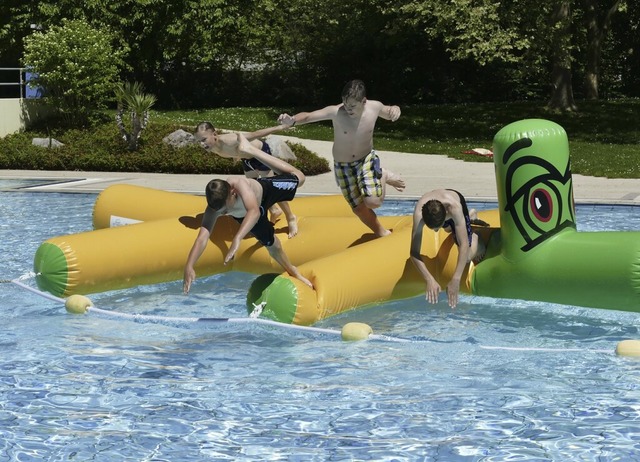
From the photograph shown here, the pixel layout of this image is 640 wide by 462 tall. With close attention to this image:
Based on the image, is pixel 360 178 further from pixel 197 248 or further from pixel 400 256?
pixel 197 248

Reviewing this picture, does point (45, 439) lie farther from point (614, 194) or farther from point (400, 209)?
point (614, 194)

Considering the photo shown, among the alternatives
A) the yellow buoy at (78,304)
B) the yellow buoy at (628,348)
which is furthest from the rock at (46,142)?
the yellow buoy at (628,348)

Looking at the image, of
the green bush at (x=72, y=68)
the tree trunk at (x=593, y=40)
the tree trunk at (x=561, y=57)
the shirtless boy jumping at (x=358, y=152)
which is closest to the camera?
the shirtless boy jumping at (x=358, y=152)

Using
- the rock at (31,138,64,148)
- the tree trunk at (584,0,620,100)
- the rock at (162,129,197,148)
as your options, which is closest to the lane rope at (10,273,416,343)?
the rock at (162,129,197,148)

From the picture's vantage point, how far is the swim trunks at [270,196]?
26.1ft

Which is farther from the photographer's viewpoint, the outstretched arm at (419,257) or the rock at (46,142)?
the rock at (46,142)

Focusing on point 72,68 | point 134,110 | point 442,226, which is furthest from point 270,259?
point 72,68

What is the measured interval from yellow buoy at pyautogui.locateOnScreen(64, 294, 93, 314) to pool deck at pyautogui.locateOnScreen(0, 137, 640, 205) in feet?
20.5

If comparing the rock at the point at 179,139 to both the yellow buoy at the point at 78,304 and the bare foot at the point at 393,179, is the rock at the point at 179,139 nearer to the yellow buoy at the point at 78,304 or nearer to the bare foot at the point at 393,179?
the bare foot at the point at 393,179

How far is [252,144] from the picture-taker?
8.95 metres

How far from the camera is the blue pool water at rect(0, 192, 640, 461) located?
211 inches

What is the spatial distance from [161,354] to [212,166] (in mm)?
10215

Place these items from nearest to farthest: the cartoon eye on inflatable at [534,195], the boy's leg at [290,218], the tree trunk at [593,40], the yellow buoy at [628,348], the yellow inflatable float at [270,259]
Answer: the yellow buoy at [628,348] → the yellow inflatable float at [270,259] → the cartoon eye on inflatable at [534,195] → the boy's leg at [290,218] → the tree trunk at [593,40]

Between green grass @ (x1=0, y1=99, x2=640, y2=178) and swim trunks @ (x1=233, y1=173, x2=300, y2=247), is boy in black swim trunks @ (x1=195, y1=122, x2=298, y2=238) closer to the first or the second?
swim trunks @ (x1=233, y1=173, x2=300, y2=247)
